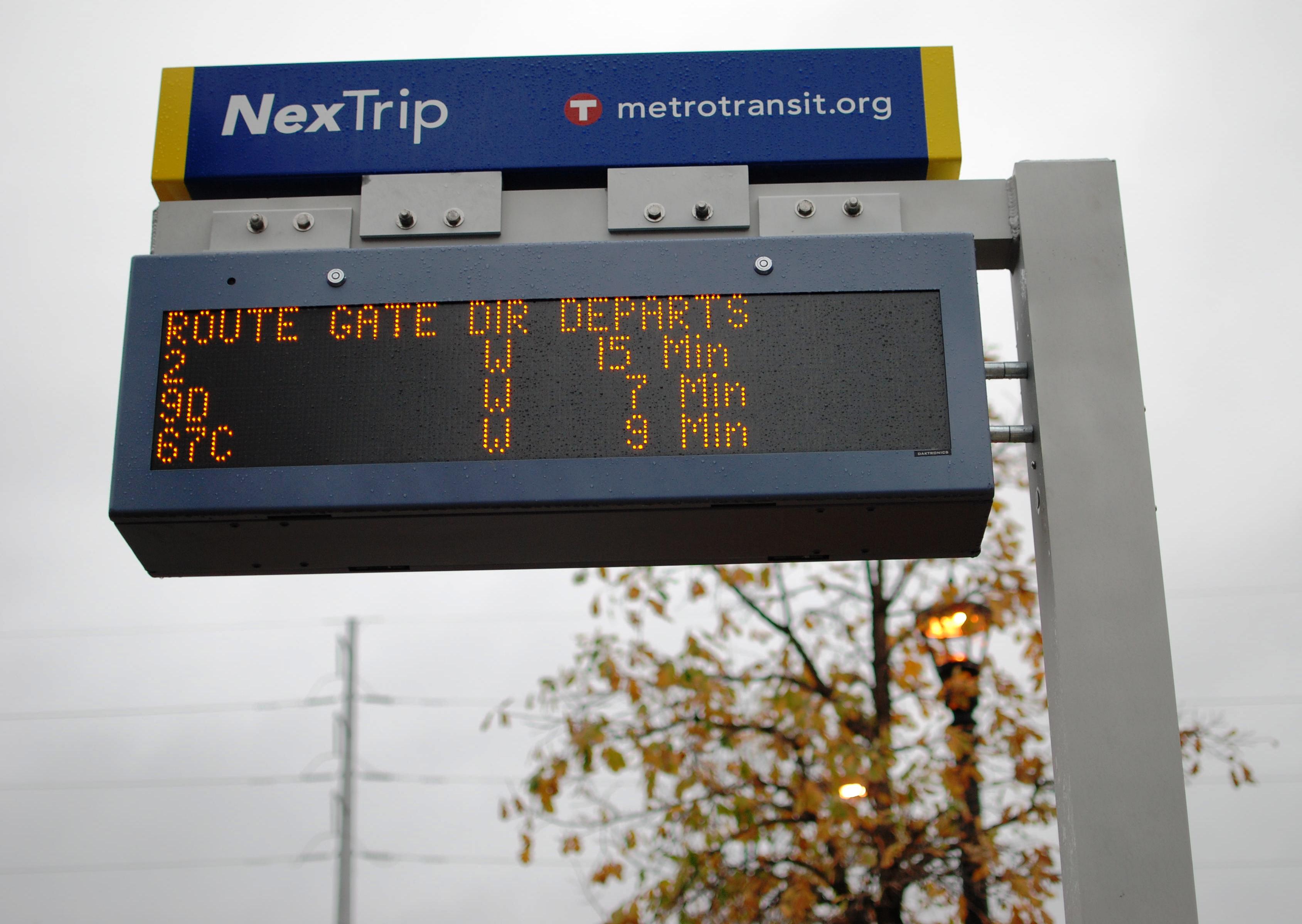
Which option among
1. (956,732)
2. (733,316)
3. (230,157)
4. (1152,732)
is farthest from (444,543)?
(956,732)

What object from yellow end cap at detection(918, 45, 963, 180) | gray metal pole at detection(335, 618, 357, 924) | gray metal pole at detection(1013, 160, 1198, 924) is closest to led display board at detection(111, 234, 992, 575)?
gray metal pole at detection(1013, 160, 1198, 924)

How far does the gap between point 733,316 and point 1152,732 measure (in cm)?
195

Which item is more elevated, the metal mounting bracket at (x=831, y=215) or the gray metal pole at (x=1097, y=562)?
the metal mounting bracket at (x=831, y=215)

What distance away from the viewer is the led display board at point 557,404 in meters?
4.05

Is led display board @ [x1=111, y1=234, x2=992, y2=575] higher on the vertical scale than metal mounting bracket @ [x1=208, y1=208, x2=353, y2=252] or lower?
lower

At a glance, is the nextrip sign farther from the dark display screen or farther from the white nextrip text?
the dark display screen

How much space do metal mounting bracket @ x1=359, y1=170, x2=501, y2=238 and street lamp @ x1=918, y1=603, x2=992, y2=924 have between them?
5.24 metres

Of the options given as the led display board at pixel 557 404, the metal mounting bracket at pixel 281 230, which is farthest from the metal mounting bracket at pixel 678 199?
the metal mounting bracket at pixel 281 230

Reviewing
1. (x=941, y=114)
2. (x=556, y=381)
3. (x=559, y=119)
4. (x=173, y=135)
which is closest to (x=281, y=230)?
(x=173, y=135)

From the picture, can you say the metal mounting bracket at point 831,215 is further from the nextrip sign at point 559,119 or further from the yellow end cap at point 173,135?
the yellow end cap at point 173,135

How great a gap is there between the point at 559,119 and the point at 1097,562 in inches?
106

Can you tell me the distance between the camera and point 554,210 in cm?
488

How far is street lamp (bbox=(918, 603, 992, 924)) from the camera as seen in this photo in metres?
8.45

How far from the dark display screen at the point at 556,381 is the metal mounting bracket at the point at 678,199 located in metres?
0.61
